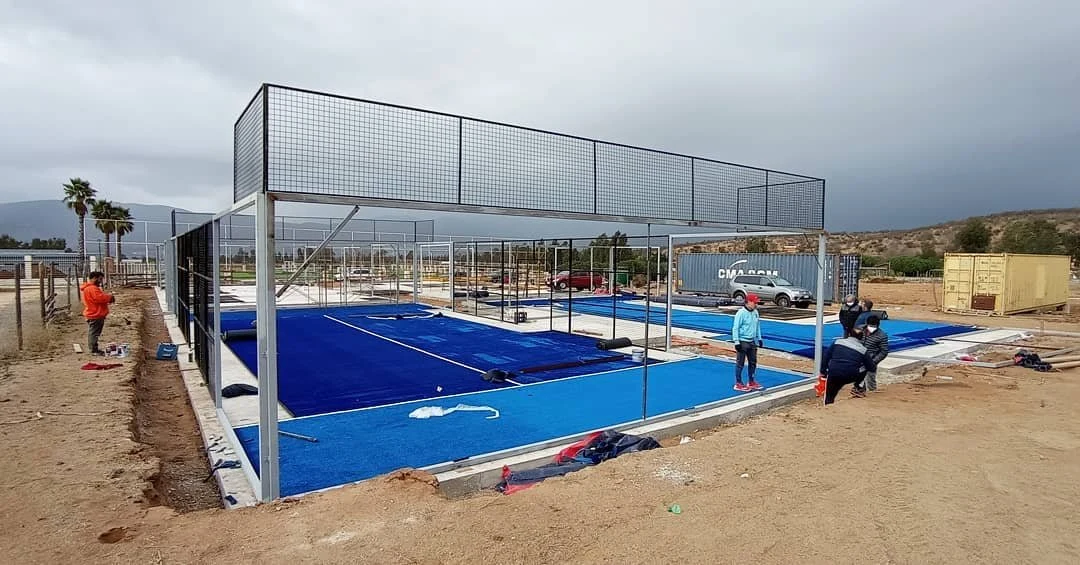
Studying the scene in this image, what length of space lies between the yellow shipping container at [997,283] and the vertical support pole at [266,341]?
1045 inches

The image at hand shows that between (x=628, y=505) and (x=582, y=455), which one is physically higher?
(x=628, y=505)

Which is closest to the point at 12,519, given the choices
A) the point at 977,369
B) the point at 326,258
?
the point at 977,369

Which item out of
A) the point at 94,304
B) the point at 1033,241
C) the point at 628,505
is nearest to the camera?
the point at 628,505

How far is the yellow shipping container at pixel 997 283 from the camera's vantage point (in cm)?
2203

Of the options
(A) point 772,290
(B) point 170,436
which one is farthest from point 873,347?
(A) point 772,290

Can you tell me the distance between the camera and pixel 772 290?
24.0 m

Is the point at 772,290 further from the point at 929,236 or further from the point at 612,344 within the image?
the point at 929,236

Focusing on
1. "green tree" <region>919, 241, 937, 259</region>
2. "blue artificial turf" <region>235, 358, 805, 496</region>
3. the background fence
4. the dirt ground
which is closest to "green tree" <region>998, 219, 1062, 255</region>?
"green tree" <region>919, 241, 937, 259</region>

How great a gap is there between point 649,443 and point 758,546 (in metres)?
2.51

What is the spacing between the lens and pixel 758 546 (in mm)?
3795

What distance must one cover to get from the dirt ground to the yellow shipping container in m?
18.6

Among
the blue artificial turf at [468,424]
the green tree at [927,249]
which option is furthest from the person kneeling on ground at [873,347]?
the green tree at [927,249]

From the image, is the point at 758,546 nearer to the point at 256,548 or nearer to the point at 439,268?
the point at 256,548

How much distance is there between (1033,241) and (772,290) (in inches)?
1814
